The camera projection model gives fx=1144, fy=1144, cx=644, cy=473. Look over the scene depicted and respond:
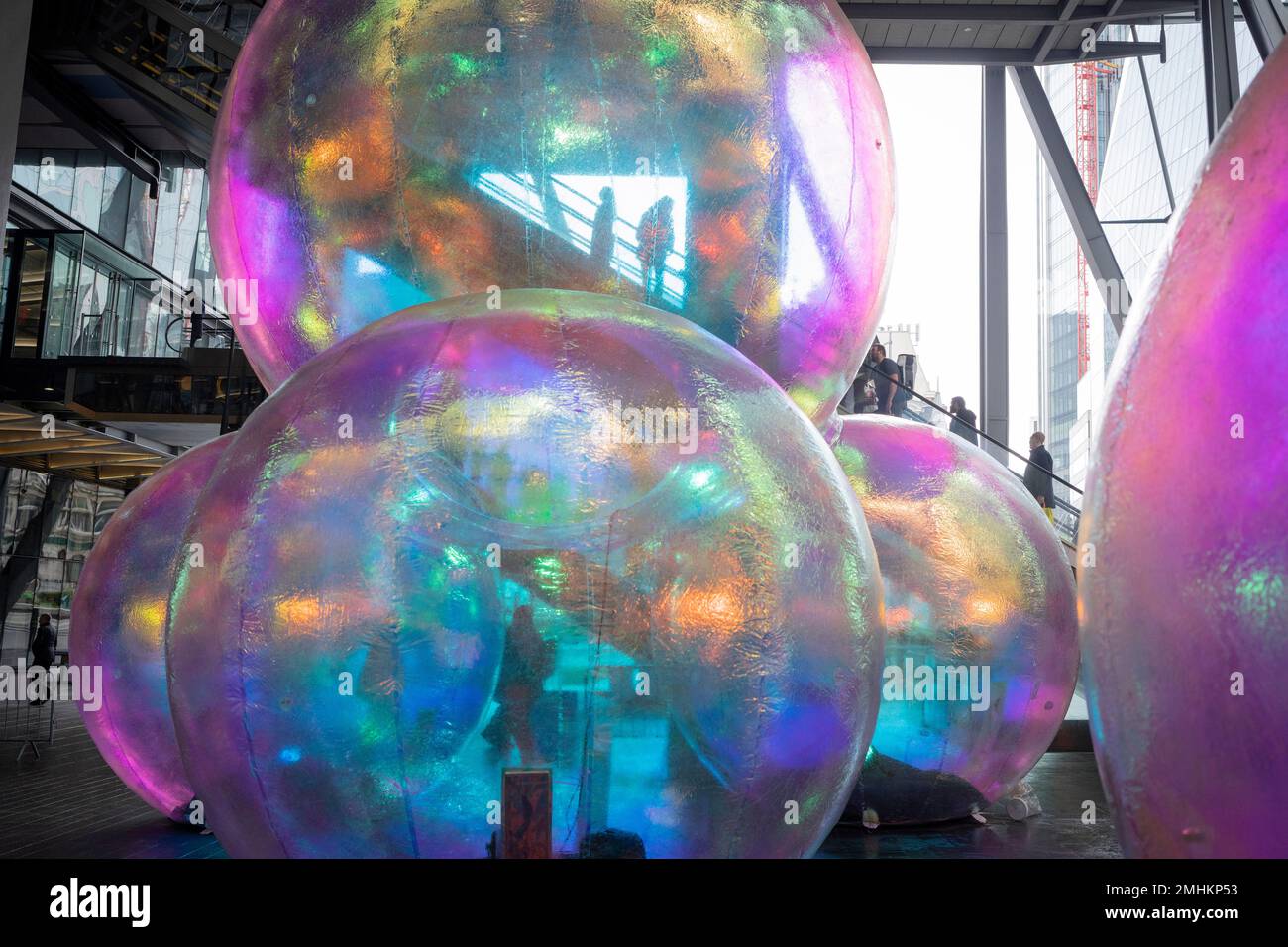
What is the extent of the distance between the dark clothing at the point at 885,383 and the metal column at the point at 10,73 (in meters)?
7.59

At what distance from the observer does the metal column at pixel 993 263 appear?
52.6 feet

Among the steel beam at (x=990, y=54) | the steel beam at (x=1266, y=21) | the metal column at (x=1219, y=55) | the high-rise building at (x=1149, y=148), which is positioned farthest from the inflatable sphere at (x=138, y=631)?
the steel beam at (x=990, y=54)

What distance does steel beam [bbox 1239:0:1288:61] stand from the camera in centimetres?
1149

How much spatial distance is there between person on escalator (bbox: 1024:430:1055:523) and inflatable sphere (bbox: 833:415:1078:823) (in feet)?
21.6

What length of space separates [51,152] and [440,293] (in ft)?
66.4

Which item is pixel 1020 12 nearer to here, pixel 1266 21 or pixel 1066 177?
pixel 1066 177

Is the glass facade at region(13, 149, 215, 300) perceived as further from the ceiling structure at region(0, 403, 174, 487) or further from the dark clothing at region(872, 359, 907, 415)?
the dark clothing at region(872, 359, 907, 415)

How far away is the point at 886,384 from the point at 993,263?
679 cm

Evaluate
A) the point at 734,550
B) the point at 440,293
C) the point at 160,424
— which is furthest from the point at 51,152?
the point at 734,550

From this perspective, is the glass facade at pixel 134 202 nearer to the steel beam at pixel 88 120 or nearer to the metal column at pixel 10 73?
the steel beam at pixel 88 120

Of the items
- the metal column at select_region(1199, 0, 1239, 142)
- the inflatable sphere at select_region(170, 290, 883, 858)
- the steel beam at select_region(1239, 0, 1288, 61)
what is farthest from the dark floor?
the metal column at select_region(1199, 0, 1239, 142)
